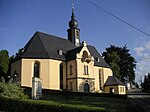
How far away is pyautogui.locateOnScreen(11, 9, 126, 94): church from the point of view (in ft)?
120

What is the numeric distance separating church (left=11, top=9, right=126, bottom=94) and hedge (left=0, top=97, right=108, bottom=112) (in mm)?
17323

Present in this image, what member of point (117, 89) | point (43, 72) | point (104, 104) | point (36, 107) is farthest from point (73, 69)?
point (36, 107)

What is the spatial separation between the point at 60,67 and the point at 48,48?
4.30 metres

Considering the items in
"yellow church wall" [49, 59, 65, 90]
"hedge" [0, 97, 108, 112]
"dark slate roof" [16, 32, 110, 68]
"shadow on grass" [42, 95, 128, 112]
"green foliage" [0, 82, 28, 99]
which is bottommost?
"shadow on grass" [42, 95, 128, 112]

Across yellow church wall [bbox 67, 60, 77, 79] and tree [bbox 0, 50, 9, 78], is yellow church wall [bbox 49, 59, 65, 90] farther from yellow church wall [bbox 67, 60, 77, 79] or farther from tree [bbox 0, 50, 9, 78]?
tree [bbox 0, 50, 9, 78]

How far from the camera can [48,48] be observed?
40.1 m

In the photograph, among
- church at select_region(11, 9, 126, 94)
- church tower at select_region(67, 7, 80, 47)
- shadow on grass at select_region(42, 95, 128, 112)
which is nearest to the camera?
shadow on grass at select_region(42, 95, 128, 112)

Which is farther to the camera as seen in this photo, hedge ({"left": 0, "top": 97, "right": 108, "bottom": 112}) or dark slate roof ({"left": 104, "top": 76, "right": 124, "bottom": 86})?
dark slate roof ({"left": 104, "top": 76, "right": 124, "bottom": 86})

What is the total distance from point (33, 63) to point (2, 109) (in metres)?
19.8

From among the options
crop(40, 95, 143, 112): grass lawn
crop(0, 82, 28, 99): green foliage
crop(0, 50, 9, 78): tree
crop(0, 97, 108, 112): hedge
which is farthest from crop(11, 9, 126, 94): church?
crop(0, 97, 108, 112): hedge

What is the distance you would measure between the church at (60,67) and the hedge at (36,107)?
17323 millimetres

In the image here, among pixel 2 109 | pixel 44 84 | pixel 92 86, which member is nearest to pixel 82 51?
pixel 92 86

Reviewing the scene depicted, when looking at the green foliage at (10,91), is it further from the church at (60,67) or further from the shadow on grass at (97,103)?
the church at (60,67)

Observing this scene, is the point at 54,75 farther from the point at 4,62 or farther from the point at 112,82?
the point at 4,62
